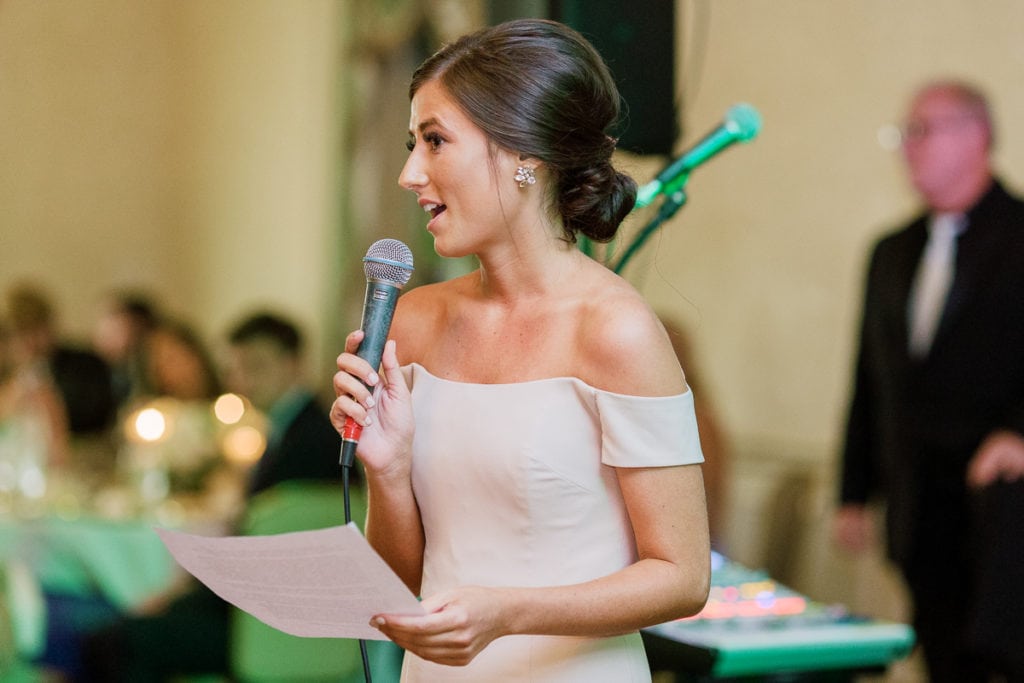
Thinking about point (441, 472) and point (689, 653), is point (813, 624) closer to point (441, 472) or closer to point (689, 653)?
point (689, 653)

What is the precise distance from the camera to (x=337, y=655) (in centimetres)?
397

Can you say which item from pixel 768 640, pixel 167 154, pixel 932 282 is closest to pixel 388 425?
pixel 768 640

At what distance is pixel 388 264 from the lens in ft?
4.97

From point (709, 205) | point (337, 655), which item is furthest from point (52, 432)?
point (709, 205)

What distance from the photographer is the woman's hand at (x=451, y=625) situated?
51.6 inches

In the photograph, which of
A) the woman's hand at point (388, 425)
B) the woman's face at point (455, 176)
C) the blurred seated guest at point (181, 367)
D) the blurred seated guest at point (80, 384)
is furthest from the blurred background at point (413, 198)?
the blurred seated guest at point (80, 384)

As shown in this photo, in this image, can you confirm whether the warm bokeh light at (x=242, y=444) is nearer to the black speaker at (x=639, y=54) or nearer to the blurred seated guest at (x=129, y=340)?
the blurred seated guest at (x=129, y=340)

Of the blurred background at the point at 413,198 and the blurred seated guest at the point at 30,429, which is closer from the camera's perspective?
the blurred background at the point at 413,198

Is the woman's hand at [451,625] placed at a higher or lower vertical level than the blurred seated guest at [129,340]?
higher

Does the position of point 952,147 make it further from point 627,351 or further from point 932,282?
point 627,351

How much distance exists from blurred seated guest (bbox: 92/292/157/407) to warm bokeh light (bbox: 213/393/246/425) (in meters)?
1.71

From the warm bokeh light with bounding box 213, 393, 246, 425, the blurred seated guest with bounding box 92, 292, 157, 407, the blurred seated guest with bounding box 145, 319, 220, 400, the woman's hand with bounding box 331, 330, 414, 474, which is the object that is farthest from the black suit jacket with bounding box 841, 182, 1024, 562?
the blurred seated guest with bounding box 92, 292, 157, 407

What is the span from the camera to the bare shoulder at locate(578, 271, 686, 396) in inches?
58.8

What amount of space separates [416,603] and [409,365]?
0.47 metres
